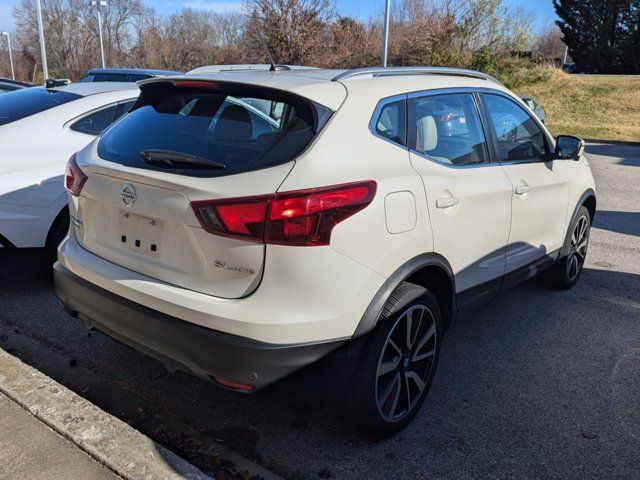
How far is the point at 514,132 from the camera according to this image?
3.96 meters

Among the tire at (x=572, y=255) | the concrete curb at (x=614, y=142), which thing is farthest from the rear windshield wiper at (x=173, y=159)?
the concrete curb at (x=614, y=142)

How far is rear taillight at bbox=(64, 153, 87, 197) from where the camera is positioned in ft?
9.62

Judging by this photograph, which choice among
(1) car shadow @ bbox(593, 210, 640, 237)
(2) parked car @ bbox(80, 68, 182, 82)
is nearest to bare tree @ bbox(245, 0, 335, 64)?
(2) parked car @ bbox(80, 68, 182, 82)

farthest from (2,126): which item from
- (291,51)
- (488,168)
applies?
(291,51)

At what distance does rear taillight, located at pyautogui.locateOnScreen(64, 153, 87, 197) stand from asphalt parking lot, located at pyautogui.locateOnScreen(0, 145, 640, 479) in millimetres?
1126

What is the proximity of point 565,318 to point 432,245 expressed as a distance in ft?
7.05

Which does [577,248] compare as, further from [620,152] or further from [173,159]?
[620,152]

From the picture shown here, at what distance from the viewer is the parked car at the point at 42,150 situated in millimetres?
4172

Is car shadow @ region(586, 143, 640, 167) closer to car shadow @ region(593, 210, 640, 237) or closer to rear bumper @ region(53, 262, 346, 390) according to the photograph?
car shadow @ region(593, 210, 640, 237)

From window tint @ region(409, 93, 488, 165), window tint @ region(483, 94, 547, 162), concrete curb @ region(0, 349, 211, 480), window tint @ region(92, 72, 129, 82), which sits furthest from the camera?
window tint @ region(92, 72, 129, 82)

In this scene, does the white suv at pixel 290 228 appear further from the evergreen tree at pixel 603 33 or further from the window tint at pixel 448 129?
the evergreen tree at pixel 603 33

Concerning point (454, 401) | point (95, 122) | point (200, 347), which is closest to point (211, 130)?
point (200, 347)

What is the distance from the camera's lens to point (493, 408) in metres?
3.22

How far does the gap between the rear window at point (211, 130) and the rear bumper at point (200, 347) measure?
0.64 m
